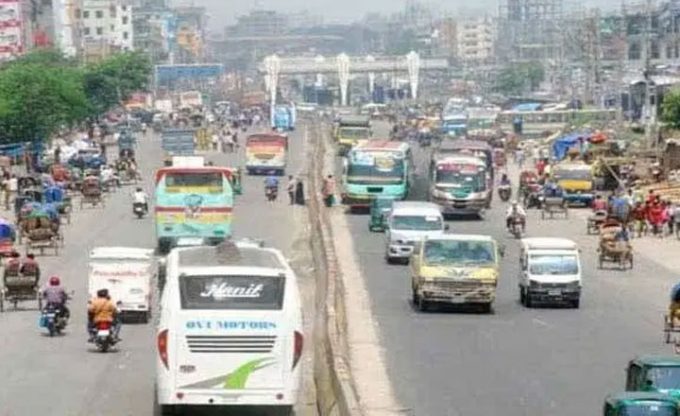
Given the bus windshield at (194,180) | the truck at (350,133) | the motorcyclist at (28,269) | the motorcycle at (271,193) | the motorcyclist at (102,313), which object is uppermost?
the motorcyclist at (102,313)

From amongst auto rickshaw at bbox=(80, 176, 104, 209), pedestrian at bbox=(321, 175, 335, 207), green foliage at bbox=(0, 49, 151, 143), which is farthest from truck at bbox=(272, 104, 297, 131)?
auto rickshaw at bbox=(80, 176, 104, 209)

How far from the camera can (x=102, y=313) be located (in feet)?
109

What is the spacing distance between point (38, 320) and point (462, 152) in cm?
3791

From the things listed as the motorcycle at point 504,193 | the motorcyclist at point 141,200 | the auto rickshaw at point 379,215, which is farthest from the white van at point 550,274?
the motorcycle at point 504,193

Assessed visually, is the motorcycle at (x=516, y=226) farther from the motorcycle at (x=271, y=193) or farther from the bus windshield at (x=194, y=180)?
the motorcycle at (x=271, y=193)

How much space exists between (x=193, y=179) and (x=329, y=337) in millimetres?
21288

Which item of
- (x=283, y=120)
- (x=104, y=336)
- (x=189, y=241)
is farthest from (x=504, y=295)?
(x=283, y=120)

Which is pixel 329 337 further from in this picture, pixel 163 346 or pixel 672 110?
pixel 672 110

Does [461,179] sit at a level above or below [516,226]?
above

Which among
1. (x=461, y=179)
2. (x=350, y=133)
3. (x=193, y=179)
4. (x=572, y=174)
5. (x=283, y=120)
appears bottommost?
(x=283, y=120)

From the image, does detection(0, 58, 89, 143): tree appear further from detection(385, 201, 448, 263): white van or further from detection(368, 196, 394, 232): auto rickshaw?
→ detection(385, 201, 448, 263): white van

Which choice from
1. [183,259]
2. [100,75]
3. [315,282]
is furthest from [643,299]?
[100,75]

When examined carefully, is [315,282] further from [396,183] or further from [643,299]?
[396,183]

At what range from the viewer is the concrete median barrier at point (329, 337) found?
1007 inches
